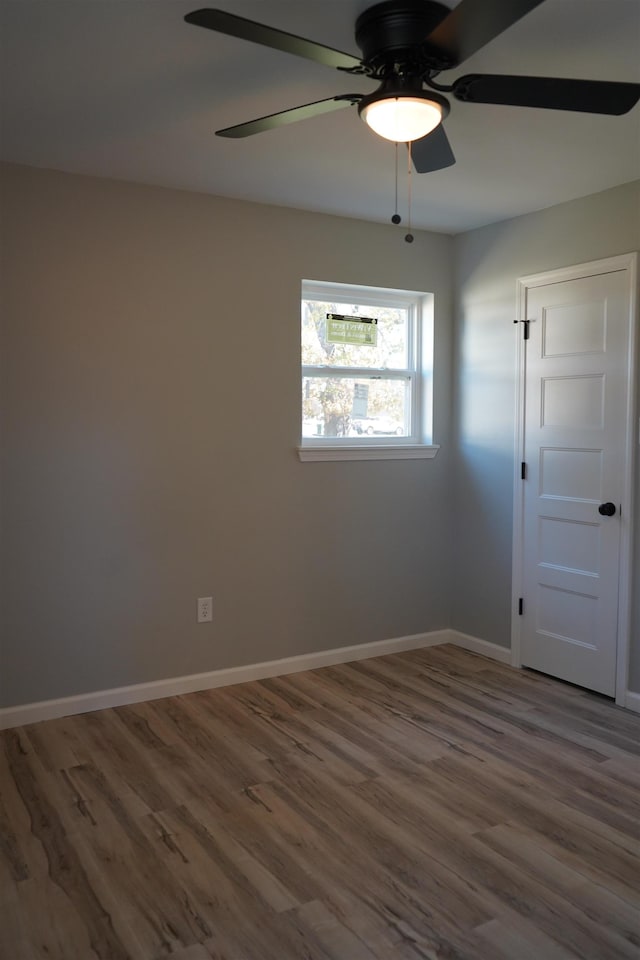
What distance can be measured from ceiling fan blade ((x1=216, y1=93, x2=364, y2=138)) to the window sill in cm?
203

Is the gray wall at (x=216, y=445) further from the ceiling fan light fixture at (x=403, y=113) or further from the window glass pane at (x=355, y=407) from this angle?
the ceiling fan light fixture at (x=403, y=113)

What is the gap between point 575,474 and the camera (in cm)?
388

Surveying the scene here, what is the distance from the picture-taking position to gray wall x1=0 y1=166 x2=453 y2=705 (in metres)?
3.38

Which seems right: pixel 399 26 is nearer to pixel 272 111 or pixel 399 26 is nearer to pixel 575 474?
pixel 272 111

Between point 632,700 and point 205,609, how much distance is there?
7.04 feet

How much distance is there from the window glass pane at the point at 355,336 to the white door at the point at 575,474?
82 cm

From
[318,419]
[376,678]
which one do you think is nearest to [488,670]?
[376,678]

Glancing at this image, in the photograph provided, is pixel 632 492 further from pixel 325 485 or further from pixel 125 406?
pixel 125 406

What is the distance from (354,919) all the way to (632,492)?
2359 millimetres

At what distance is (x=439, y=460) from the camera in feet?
15.2

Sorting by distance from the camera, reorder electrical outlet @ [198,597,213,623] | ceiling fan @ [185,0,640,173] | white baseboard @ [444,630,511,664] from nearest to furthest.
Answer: ceiling fan @ [185,0,640,173], electrical outlet @ [198,597,213,623], white baseboard @ [444,630,511,664]

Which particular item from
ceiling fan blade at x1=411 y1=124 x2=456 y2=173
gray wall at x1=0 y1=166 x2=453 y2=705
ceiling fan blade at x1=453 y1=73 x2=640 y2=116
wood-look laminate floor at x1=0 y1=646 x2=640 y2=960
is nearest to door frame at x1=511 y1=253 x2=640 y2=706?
wood-look laminate floor at x1=0 y1=646 x2=640 y2=960

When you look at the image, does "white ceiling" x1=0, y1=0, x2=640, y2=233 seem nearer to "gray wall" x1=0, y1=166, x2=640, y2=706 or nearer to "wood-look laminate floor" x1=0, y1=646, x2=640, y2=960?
"gray wall" x1=0, y1=166, x2=640, y2=706

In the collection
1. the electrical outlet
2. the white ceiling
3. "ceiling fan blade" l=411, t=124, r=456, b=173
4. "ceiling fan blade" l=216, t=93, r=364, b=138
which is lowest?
the electrical outlet
